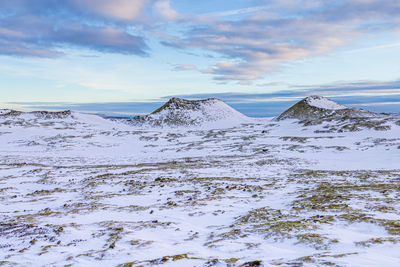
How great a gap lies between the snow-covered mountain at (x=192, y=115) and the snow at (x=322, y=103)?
3839 cm

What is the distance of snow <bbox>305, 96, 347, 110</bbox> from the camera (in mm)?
148000

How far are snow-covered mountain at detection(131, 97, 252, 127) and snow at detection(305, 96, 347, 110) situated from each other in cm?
3839

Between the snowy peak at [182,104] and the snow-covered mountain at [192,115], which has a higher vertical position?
the snowy peak at [182,104]

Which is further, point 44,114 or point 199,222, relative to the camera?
point 44,114

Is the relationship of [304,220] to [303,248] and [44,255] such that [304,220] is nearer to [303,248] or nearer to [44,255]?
[303,248]

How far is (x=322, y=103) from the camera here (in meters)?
153

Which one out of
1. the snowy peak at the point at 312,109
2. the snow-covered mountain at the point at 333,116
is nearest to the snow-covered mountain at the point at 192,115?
the snowy peak at the point at 312,109

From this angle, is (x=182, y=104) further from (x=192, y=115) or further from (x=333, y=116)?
(x=333, y=116)

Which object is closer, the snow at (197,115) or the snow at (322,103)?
the snow at (197,115)

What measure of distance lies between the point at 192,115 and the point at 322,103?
257 ft

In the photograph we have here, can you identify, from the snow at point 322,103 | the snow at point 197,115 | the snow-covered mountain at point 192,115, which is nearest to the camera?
the snow at point 197,115

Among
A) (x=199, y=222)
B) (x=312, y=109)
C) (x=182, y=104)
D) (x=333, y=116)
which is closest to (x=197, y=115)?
(x=182, y=104)

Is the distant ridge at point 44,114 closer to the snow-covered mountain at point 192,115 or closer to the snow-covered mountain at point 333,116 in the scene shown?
the snow-covered mountain at point 192,115

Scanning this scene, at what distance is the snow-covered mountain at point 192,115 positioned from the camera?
5443 inches
